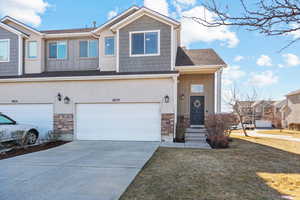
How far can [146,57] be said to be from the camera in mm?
11211

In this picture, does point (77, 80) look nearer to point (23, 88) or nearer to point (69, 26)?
point (23, 88)

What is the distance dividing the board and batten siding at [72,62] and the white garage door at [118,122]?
3.04 meters

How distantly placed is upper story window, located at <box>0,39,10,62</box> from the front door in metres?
12.9

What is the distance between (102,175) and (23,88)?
31.6 ft

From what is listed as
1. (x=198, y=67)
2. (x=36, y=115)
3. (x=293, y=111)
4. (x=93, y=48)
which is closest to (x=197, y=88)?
(x=198, y=67)

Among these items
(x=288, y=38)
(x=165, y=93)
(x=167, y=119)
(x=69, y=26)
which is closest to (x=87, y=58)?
(x=69, y=26)

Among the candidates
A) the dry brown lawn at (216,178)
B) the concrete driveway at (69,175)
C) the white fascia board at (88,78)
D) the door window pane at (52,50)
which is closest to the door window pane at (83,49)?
the door window pane at (52,50)

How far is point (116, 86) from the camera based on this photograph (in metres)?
11.1

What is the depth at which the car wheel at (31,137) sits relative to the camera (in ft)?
31.0

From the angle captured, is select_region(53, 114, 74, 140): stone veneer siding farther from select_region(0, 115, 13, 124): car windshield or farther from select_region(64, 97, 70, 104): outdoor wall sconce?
select_region(0, 115, 13, 124): car windshield

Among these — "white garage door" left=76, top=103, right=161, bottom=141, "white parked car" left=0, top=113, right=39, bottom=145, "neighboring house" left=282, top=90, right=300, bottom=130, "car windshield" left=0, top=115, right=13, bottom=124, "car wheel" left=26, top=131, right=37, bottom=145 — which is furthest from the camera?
"neighboring house" left=282, top=90, right=300, bottom=130

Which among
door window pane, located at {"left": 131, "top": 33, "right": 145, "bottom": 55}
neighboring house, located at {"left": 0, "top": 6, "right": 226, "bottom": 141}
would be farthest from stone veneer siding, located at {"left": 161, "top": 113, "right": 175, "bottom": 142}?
door window pane, located at {"left": 131, "top": 33, "right": 145, "bottom": 55}

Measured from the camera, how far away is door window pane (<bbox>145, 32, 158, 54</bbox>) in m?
11.1

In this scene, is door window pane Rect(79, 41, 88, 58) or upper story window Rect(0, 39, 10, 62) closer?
upper story window Rect(0, 39, 10, 62)
